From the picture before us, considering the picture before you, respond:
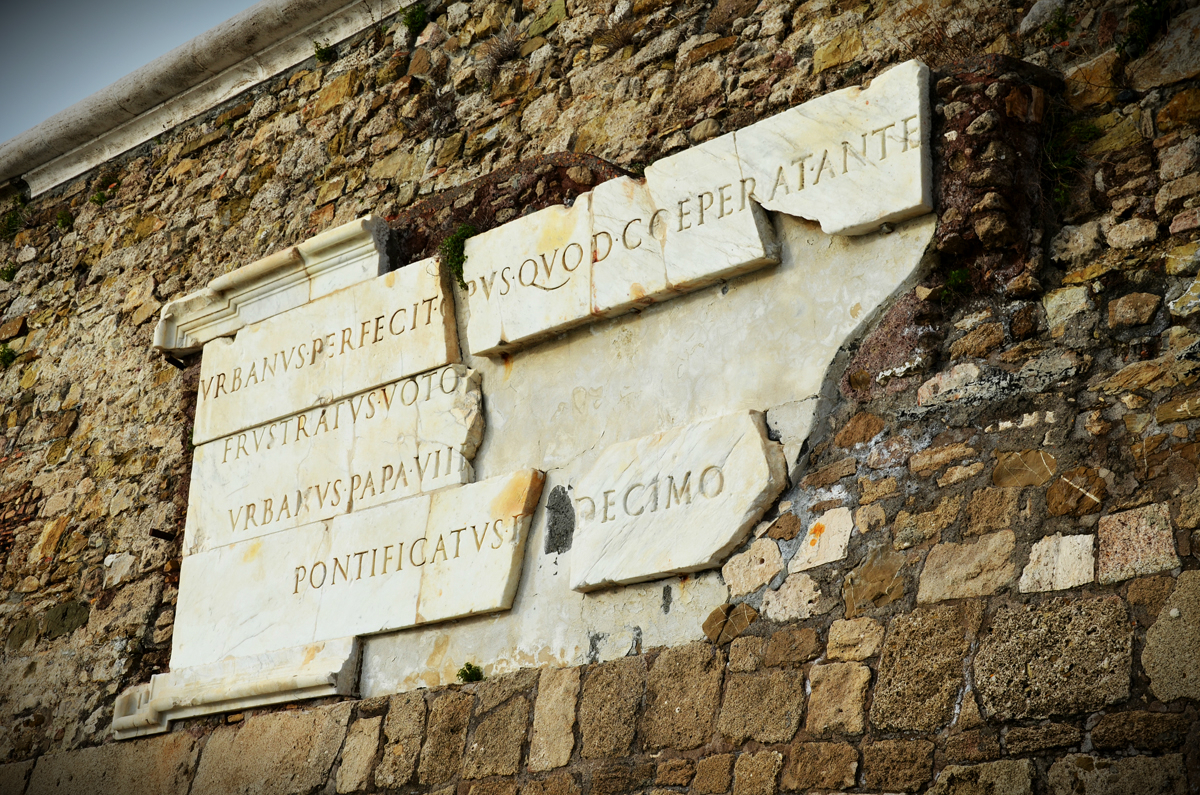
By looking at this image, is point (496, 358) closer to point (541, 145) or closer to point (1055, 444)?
point (541, 145)

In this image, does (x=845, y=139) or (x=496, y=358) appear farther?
(x=496, y=358)

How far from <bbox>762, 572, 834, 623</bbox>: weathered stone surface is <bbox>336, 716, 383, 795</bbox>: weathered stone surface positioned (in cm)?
163

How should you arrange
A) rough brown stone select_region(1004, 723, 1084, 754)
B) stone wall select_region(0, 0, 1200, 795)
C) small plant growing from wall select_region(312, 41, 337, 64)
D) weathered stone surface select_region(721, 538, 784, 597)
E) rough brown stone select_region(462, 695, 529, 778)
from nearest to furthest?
1. rough brown stone select_region(1004, 723, 1084, 754)
2. stone wall select_region(0, 0, 1200, 795)
3. weathered stone surface select_region(721, 538, 784, 597)
4. rough brown stone select_region(462, 695, 529, 778)
5. small plant growing from wall select_region(312, 41, 337, 64)

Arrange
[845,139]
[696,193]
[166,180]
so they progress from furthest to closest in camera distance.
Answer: [166,180] < [696,193] < [845,139]

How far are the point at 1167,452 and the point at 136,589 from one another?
4.49 m

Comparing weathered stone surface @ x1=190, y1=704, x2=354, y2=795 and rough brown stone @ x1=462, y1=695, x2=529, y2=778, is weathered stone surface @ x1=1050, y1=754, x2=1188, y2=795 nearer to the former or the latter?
rough brown stone @ x1=462, y1=695, x2=529, y2=778

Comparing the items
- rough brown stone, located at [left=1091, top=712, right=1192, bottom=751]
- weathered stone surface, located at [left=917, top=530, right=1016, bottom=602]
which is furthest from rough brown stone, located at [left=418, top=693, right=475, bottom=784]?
rough brown stone, located at [left=1091, top=712, right=1192, bottom=751]

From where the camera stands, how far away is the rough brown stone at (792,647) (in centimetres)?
356

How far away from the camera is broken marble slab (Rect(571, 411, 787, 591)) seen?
12.7 feet

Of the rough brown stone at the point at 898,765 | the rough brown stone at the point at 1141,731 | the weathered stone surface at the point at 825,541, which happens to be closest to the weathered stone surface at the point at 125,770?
the weathered stone surface at the point at 825,541

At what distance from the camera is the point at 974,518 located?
11.2 ft

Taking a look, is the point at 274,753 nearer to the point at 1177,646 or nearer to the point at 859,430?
the point at 859,430

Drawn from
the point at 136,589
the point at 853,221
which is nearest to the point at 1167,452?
the point at 853,221

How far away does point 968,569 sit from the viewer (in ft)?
11.0
